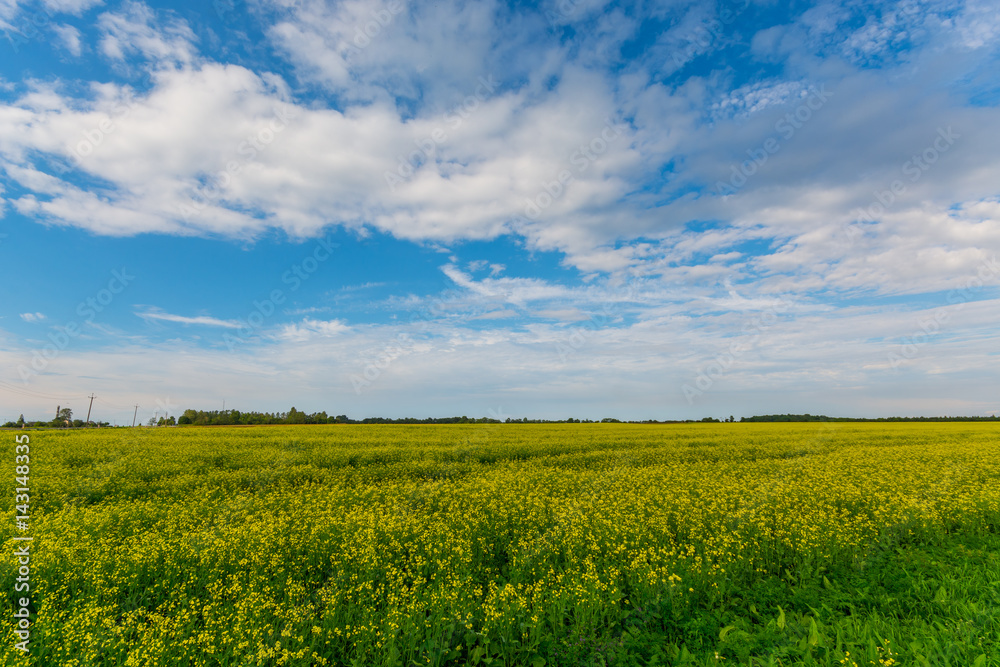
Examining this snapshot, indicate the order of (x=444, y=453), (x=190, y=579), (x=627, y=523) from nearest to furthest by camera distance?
1. (x=190, y=579)
2. (x=627, y=523)
3. (x=444, y=453)

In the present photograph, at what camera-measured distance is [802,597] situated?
5852 millimetres

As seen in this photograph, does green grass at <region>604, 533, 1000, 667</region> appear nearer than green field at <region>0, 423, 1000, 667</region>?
Yes

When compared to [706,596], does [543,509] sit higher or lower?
higher

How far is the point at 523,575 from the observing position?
21.5ft

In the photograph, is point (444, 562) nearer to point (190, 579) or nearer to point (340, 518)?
point (340, 518)

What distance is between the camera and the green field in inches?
186

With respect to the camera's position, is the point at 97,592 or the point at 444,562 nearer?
the point at 97,592

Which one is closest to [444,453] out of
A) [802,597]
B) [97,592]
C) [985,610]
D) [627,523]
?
[627,523]

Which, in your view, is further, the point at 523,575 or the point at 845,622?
the point at 523,575

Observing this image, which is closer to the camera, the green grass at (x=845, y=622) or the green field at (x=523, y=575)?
the green grass at (x=845, y=622)

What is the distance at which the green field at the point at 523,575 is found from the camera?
15.5 ft

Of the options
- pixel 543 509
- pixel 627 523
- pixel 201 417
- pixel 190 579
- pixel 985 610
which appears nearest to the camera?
pixel 985 610

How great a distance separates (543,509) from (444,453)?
11.5 meters

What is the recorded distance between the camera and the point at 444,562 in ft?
21.4
